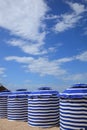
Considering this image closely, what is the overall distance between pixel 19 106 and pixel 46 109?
135 inches

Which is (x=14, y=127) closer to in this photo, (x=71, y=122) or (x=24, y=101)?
(x=24, y=101)

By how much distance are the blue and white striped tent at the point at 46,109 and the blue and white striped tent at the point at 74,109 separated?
9.50 ft

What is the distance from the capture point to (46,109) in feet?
53.1

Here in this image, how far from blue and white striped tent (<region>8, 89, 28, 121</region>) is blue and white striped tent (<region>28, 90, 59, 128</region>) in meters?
2.41

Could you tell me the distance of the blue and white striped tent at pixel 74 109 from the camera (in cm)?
1237

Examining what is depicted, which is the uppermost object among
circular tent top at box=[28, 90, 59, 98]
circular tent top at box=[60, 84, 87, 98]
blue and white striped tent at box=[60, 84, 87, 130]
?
circular tent top at box=[28, 90, 59, 98]

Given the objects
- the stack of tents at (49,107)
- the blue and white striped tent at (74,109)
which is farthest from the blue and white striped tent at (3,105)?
the blue and white striped tent at (74,109)

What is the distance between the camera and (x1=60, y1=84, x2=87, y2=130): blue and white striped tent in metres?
12.4

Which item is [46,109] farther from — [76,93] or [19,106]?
[76,93]

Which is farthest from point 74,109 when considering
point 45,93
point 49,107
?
point 45,93

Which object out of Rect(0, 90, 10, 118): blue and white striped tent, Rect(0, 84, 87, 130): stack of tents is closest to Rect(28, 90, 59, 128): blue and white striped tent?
Rect(0, 84, 87, 130): stack of tents

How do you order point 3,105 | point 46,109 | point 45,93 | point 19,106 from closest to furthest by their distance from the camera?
point 46,109, point 45,93, point 19,106, point 3,105

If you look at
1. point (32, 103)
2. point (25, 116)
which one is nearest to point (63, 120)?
point (32, 103)

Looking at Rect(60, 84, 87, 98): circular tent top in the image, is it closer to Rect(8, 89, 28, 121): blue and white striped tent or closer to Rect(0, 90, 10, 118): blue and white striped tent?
Rect(8, 89, 28, 121): blue and white striped tent
